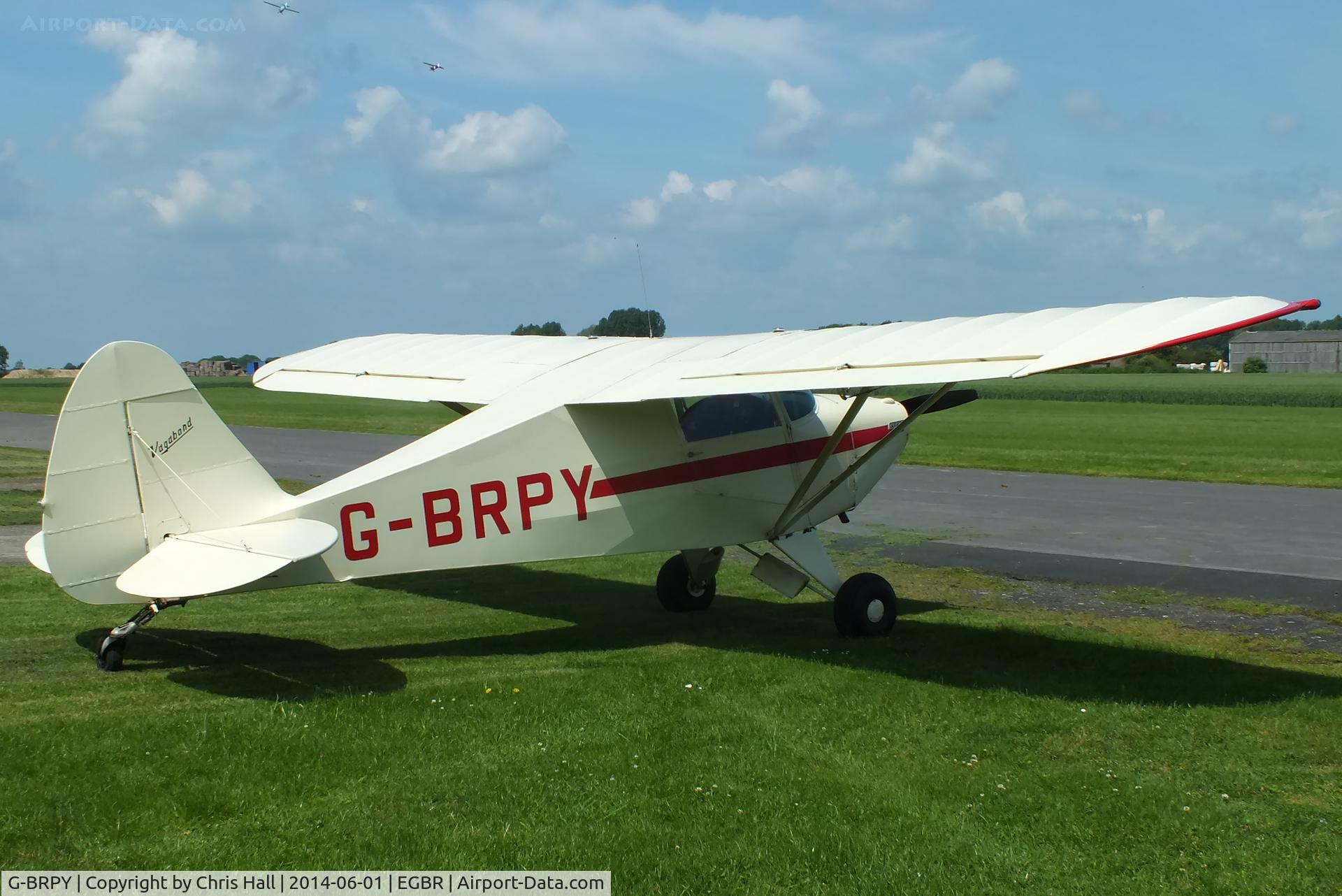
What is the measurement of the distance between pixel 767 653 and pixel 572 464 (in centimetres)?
202

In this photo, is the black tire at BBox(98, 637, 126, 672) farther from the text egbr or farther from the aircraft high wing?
the aircraft high wing

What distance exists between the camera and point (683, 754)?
6.03m

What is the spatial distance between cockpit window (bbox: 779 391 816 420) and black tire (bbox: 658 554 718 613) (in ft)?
5.65

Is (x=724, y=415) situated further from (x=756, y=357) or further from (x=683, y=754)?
(x=683, y=754)

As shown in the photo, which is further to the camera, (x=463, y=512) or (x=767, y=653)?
(x=767, y=653)

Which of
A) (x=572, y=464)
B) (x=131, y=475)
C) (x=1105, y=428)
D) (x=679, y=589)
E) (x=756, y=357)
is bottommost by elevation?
(x=679, y=589)

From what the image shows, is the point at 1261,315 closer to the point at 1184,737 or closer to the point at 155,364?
the point at 1184,737

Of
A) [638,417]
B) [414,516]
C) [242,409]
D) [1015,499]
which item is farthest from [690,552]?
[242,409]

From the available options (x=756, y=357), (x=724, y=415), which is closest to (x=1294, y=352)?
(x=724, y=415)

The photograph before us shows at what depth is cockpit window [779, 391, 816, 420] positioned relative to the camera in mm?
9711

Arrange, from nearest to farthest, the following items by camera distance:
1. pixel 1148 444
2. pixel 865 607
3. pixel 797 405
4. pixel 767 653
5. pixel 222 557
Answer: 1. pixel 222 557
2. pixel 767 653
3. pixel 865 607
4. pixel 797 405
5. pixel 1148 444

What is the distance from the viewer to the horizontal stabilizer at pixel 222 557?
6.39m

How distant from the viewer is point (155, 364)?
7227 mm

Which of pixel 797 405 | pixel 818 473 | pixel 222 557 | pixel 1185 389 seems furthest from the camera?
pixel 1185 389
